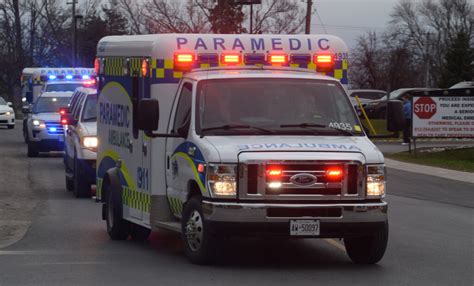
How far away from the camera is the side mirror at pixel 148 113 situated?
10.8 m

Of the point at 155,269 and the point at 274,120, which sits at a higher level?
the point at 274,120

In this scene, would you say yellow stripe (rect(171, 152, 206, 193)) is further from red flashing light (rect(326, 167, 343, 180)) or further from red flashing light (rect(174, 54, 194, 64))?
red flashing light (rect(326, 167, 343, 180))

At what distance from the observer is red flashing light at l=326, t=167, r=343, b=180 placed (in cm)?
1018

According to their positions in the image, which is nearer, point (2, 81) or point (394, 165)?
point (394, 165)

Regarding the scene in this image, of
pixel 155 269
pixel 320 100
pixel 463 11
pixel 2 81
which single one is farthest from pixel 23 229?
pixel 463 11

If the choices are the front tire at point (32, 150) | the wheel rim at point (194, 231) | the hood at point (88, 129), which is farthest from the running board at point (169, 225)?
the front tire at point (32, 150)

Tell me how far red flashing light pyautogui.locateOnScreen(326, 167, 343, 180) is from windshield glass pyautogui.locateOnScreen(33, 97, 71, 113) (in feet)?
66.3

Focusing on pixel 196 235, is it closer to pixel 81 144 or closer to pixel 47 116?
pixel 81 144

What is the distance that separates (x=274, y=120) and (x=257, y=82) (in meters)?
0.52

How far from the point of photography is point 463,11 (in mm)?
111625

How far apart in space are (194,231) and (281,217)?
1015mm

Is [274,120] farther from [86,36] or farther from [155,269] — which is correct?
[86,36]

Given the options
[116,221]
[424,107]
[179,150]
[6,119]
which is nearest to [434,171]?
[424,107]

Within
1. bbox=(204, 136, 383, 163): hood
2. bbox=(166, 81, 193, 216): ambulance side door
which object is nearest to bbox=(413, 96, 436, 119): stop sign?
bbox=(166, 81, 193, 216): ambulance side door
